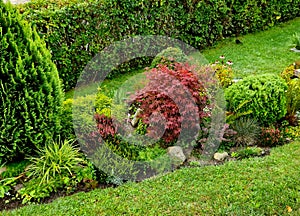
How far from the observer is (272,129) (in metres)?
5.52

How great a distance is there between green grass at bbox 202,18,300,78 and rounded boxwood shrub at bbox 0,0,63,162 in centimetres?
430

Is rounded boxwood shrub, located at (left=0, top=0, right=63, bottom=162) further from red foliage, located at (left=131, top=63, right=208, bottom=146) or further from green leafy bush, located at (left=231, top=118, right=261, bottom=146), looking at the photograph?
green leafy bush, located at (left=231, top=118, right=261, bottom=146)

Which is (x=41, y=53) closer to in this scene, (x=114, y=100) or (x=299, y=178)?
(x=114, y=100)

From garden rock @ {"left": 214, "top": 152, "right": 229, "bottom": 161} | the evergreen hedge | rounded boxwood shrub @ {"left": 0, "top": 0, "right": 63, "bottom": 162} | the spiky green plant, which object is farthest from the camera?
the evergreen hedge

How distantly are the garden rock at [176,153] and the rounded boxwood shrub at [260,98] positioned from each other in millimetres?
1163

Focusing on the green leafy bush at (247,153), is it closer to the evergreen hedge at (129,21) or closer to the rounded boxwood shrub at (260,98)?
the rounded boxwood shrub at (260,98)

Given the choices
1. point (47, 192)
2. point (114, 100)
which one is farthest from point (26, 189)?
point (114, 100)

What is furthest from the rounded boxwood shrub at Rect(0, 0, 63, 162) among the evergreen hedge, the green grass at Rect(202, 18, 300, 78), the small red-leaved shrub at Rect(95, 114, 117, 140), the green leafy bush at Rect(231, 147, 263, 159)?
the green grass at Rect(202, 18, 300, 78)

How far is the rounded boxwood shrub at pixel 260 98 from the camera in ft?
18.4

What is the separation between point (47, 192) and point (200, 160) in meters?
2.01

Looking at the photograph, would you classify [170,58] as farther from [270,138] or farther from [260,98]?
[270,138]

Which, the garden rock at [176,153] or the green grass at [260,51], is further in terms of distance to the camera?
the green grass at [260,51]

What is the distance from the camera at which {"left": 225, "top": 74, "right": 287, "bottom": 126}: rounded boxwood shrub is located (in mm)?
5605

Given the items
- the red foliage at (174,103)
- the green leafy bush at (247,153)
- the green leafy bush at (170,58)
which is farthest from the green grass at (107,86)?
the green leafy bush at (247,153)
